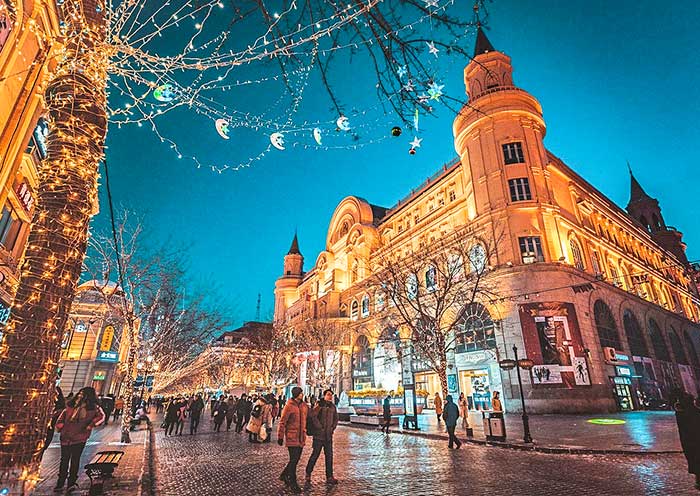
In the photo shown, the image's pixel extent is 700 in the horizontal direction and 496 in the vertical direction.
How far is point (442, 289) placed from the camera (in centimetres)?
2145

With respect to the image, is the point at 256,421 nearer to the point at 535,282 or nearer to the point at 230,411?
the point at 230,411

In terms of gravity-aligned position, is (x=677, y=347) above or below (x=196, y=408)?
above

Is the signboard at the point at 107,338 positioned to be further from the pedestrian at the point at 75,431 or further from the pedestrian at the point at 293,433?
the pedestrian at the point at 293,433

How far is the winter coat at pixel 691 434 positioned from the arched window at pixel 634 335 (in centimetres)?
2889

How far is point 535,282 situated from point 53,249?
2617 centimetres

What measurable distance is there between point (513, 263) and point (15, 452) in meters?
26.9

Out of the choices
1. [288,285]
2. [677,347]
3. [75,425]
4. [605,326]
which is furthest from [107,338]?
[677,347]

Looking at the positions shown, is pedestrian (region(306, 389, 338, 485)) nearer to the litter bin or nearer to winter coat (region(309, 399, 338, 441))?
winter coat (region(309, 399, 338, 441))

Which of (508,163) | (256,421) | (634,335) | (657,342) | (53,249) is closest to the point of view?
(53,249)

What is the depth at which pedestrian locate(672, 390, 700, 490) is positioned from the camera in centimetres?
595

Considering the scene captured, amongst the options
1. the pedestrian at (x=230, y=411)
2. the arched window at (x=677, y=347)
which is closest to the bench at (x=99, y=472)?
the pedestrian at (x=230, y=411)

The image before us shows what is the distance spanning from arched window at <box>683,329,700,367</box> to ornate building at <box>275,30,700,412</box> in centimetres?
19

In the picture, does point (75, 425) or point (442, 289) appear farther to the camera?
point (442, 289)

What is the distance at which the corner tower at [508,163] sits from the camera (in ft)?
87.4
